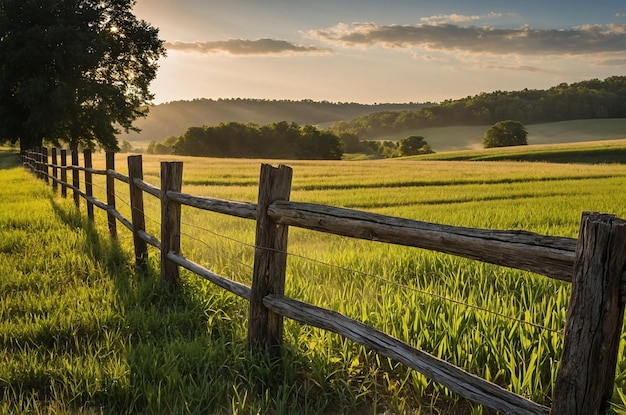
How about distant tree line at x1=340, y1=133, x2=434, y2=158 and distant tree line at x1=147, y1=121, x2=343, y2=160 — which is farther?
distant tree line at x1=340, y1=133, x2=434, y2=158

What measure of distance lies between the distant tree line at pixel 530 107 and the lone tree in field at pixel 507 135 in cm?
2293

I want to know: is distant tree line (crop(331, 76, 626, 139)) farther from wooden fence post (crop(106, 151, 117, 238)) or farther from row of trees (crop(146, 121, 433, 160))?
wooden fence post (crop(106, 151, 117, 238))

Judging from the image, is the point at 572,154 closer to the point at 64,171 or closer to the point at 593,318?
the point at 64,171

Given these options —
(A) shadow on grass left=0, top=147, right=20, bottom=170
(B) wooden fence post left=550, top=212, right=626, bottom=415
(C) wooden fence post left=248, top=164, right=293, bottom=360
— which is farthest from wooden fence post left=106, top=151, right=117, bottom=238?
(A) shadow on grass left=0, top=147, right=20, bottom=170

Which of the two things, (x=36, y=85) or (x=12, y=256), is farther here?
(x=36, y=85)

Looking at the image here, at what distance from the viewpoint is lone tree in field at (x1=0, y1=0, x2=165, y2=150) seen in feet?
105

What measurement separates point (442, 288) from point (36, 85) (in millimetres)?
32053

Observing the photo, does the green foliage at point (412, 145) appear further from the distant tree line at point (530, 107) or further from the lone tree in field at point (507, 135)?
the distant tree line at point (530, 107)

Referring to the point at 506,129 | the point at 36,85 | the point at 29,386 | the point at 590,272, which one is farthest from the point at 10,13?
the point at 506,129

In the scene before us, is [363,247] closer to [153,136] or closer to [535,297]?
[535,297]

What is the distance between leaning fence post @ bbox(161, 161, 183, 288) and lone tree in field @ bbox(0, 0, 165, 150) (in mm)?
29443

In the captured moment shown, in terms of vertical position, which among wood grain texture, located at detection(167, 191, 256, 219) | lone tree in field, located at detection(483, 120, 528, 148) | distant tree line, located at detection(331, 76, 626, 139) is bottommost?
wood grain texture, located at detection(167, 191, 256, 219)

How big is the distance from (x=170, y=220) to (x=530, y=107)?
118244mm

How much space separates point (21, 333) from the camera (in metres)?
4.46
